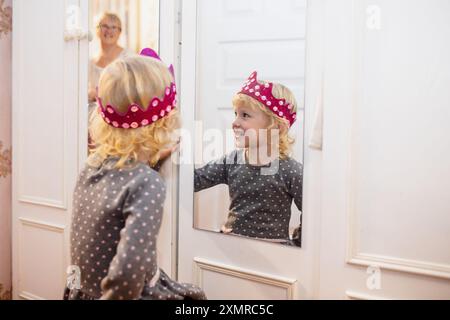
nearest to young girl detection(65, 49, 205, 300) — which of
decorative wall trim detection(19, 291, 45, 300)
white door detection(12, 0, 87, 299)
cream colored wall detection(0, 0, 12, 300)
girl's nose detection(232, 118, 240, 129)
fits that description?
girl's nose detection(232, 118, 240, 129)

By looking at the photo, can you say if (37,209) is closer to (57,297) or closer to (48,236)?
(48,236)

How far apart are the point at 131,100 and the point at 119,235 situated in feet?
1.16

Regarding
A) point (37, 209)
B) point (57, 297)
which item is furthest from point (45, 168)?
point (57, 297)

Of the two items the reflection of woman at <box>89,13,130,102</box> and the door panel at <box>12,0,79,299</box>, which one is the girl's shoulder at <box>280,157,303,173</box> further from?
the door panel at <box>12,0,79,299</box>

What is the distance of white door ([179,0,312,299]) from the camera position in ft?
4.48

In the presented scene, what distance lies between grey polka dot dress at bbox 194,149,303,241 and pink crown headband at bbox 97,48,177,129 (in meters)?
0.38

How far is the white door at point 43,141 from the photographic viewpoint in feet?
6.13

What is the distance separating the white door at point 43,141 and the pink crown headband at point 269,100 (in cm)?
81

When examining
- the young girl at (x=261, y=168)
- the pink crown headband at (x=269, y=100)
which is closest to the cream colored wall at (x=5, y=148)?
the young girl at (x=261, y=168)

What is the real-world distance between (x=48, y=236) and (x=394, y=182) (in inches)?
60.5

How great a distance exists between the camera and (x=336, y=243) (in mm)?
1303

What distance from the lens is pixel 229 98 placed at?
57.7 inches

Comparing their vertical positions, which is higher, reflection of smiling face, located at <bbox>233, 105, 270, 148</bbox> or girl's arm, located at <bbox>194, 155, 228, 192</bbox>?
reflection of smiling face, located at <bbox>233, 105, 270, 148</bbox>
